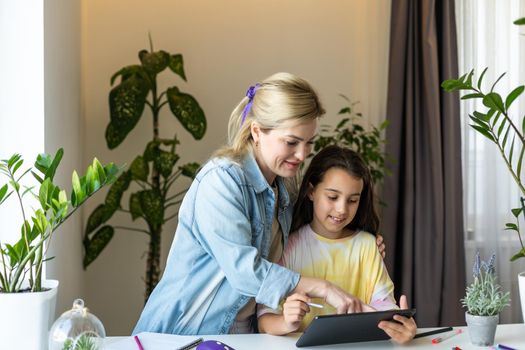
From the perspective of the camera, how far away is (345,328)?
5.96 ft

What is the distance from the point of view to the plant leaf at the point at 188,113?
353cm

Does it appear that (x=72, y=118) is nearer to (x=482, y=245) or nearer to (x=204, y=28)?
(x=204, y=28)

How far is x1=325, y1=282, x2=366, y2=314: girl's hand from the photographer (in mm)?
1902

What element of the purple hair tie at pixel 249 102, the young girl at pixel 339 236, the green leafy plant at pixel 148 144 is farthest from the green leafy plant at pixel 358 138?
the purple hair tie at pixel 249 102

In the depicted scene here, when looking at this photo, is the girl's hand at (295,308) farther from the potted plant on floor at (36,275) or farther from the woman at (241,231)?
the potted plant on floor at (36,275)

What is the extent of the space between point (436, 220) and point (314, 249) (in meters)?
1.71

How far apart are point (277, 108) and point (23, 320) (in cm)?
82

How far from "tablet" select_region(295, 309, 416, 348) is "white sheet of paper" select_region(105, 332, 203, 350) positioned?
28cm

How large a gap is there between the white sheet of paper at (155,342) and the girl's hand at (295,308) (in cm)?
24

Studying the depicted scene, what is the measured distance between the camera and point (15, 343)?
67.2 inches

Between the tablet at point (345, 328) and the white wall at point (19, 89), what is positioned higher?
the white wall at point (19, 89)

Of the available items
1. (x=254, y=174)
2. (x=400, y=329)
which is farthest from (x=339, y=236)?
(x=400, y=329)

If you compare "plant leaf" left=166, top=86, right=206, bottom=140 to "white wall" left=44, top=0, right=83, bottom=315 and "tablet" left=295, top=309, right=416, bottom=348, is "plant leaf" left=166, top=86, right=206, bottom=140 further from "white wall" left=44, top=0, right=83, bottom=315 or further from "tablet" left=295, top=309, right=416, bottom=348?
"tablet" left=295, top=309, right=416, bottom=348

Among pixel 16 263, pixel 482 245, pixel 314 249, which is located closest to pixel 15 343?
pixel 16 263
